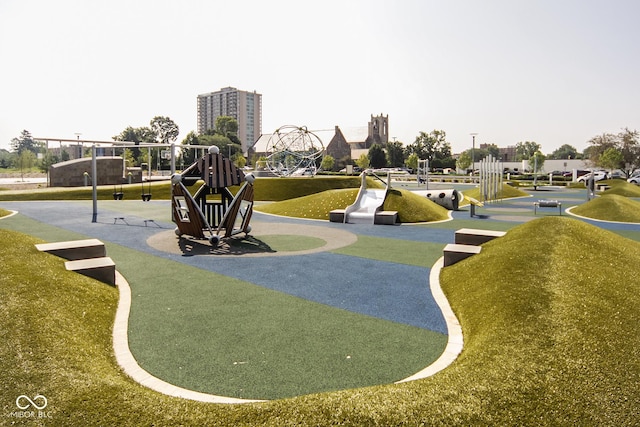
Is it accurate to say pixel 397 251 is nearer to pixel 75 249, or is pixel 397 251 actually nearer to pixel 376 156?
pixel 75 249

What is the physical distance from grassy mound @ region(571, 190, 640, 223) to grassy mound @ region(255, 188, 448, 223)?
911 cm

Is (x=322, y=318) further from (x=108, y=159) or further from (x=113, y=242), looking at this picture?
(x=108, y=159)

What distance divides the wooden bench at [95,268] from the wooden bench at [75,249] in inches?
20.3

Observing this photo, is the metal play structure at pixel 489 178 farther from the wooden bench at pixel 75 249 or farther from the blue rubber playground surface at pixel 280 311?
the wooden bench at pixel 75 249

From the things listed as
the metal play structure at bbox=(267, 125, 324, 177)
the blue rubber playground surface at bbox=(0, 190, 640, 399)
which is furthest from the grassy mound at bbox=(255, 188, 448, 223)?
the metal play structure at bbox=(267, 125, 324, 177)

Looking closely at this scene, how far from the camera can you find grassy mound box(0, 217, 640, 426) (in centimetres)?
476

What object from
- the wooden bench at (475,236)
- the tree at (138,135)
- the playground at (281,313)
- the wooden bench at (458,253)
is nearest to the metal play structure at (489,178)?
the playground at (281,313)

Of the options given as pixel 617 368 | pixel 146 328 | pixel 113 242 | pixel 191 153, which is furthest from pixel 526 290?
pixel 191 153

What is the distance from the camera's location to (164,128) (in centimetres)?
14325

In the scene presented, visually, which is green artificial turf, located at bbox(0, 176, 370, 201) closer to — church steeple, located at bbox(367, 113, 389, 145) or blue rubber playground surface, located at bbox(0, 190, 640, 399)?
blue rubber playground surface, located at bbox(0, 190, 640, 399)

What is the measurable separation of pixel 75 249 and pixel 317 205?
56.3 feet

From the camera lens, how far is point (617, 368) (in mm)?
5695

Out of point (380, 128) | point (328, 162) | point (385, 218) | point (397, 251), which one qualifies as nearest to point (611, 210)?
point (385, 218)

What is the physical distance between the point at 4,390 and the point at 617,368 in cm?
786
